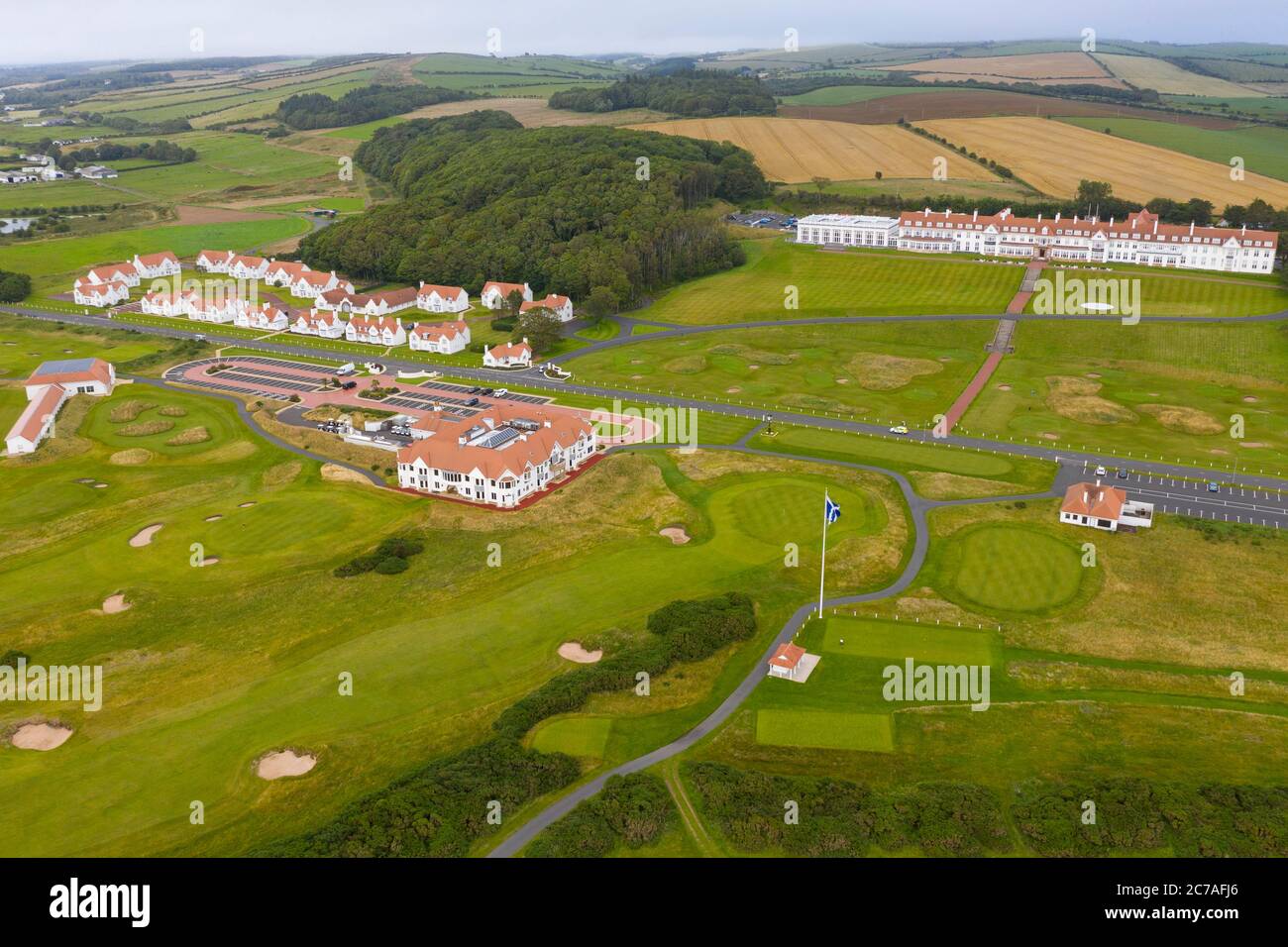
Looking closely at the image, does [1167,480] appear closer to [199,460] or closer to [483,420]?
[483,420]

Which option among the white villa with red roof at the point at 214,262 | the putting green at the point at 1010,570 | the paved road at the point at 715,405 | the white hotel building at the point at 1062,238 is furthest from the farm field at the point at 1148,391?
the white villa with red roof at the point at 214,262

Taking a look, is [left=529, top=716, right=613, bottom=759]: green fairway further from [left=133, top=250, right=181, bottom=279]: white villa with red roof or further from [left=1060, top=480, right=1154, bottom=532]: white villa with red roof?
[left=133, top=250, right=181, bottom=279]: white villa with red roof

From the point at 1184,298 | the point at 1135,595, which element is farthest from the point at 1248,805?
the point at 1184,298

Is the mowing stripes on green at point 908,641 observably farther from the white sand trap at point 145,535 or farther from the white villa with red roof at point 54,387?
the white villa with red roof at point 54,387

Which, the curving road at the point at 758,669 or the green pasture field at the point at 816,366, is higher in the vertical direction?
the green pasture field at the point at 816,366

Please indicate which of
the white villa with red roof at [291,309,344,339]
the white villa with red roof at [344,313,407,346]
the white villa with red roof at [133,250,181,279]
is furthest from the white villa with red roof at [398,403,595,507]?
the white villa with red roof at [133,250,181,279]

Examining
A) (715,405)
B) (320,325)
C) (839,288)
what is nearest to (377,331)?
(320,325)
